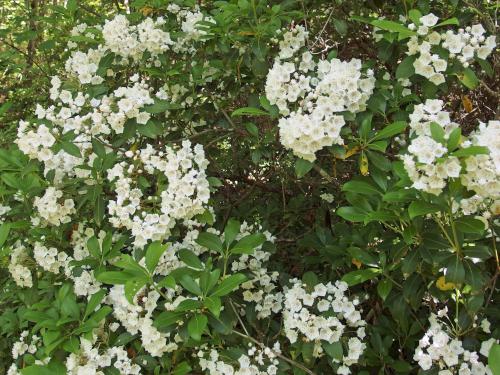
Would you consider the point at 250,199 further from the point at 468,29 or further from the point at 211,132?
the point at 468,29

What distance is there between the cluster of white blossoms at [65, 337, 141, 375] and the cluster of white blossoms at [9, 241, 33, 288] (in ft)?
1.88

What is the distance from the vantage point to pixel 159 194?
2.23 metres

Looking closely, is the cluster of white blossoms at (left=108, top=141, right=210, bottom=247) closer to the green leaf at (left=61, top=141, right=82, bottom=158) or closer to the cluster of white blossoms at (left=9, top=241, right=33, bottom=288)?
the green leaf at (left=61, top=141, right=82, bottom=158)

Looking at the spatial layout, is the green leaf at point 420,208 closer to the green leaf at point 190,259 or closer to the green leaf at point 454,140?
the green leaf at point 454,140

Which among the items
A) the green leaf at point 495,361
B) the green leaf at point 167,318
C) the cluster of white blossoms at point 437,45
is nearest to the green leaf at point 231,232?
the green leaf at point 167,318

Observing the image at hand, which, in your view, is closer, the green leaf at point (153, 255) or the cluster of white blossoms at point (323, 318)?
the green leaf at point (153, 255)

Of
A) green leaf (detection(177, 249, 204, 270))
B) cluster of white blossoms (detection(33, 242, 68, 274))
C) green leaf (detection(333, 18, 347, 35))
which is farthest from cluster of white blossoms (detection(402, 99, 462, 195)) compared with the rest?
cluster of white blossoms (detection(33, 242, 68, 274))

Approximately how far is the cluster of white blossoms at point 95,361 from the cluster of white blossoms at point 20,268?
0.57 metres

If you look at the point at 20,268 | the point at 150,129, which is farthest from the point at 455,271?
the point at 20,268

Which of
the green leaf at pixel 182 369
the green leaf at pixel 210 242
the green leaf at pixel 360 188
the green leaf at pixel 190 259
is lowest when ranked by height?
the green leaf at pixel 182 369

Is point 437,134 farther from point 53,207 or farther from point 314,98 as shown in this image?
point 53,207

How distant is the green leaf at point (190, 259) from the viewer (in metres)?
2.15

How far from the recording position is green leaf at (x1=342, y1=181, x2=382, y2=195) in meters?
1.96

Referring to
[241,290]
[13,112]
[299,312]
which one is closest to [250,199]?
[241,290]
